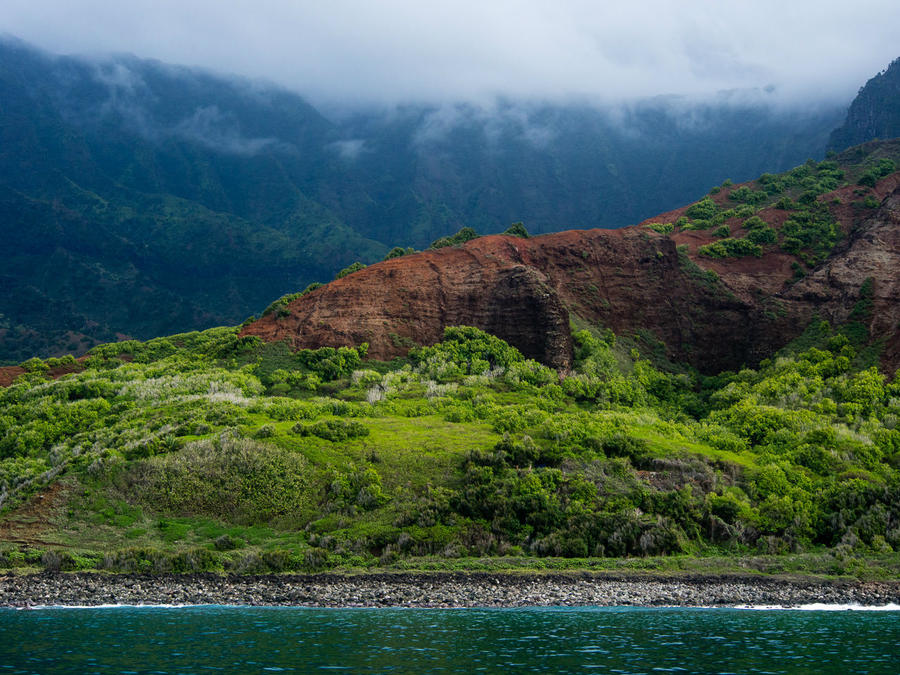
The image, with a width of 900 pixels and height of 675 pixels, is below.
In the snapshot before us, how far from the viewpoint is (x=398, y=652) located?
24484 mm

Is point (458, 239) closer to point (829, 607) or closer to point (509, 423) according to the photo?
point (509, 423)

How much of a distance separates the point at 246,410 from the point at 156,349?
33.6 meters

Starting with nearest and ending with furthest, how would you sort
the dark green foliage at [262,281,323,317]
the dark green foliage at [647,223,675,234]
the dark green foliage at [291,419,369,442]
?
the dark green foliage at [291,419,369,442], the dark green foliage at [262,281,323,317], the dark green foliage at [647,223,675,234]

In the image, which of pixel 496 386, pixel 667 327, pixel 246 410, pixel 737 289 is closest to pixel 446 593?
pixel 246 410

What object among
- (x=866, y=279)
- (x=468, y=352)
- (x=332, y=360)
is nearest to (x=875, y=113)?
(x=866, y=279)

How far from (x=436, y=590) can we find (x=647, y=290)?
5856 cm

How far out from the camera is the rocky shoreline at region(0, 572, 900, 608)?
35.5m

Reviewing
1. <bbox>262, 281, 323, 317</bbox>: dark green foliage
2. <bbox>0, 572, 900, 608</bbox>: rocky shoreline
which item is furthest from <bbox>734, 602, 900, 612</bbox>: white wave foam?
<bbox>262, 281, 323, 317</bbox>: dark green foliage

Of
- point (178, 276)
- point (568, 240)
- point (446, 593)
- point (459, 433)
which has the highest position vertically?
point (178, 276)

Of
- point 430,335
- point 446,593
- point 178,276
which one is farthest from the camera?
point 178,276

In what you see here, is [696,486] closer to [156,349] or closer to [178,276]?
[156,349]

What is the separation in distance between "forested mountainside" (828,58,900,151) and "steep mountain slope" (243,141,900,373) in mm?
60539

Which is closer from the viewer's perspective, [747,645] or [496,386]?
[747,645]

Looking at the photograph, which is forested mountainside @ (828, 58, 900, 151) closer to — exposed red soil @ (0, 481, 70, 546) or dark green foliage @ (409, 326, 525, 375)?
dark green foliage @ (409, 326, 525, 375)
